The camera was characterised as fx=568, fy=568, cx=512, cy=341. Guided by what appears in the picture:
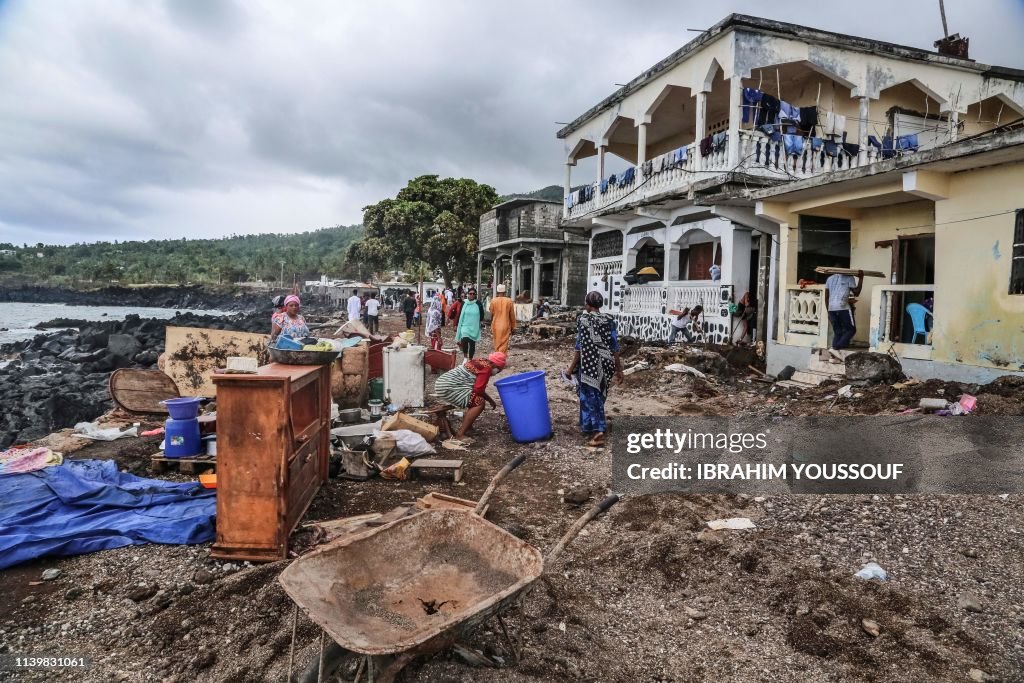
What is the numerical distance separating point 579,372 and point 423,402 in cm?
297

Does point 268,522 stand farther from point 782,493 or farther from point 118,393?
point 118,393

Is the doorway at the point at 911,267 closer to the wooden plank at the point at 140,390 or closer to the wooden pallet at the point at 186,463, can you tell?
the wooden pallet at the point at 186,463

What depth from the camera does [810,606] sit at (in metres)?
3.23

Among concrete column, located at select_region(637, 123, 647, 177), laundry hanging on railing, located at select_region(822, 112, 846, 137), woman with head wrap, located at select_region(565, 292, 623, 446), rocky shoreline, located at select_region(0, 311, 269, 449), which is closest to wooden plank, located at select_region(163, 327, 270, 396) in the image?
rocky shoreline, located at select_region(0, 311, 269, 449)

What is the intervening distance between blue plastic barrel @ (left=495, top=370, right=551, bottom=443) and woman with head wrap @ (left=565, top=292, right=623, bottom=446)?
451 mm

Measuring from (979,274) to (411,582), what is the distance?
8357 mm

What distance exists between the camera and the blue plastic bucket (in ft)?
17.2

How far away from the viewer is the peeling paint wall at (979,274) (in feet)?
23.4

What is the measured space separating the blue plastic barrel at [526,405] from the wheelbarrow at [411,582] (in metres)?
3.21

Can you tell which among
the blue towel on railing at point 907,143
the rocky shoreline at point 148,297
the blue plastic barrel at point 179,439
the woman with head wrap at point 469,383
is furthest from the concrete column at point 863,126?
the rocky shoreline at point 148,297

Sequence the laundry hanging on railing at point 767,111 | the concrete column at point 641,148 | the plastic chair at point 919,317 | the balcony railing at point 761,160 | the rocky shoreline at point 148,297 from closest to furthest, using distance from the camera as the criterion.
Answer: the plastic chair at point 919,317
the balcony railing at point 761,160
the laundry hanging on railing at point 767,111
the concrete column at point 641,148
the rocky shoreline at point 148,297

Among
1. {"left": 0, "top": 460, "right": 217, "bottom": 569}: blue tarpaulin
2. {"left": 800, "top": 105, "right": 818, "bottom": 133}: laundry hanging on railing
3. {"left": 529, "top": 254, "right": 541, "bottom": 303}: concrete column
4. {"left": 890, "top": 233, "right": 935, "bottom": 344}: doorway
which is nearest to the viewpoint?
{"left": 0, "top": 460, "right": 217, "bottom": 569}: blue tarpaulin

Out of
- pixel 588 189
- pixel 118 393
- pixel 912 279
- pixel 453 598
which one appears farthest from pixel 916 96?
pixel 118 393

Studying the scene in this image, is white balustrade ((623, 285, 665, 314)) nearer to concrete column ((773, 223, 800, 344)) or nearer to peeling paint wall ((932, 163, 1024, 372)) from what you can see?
concrete column ((773, 223, 800, 344))
